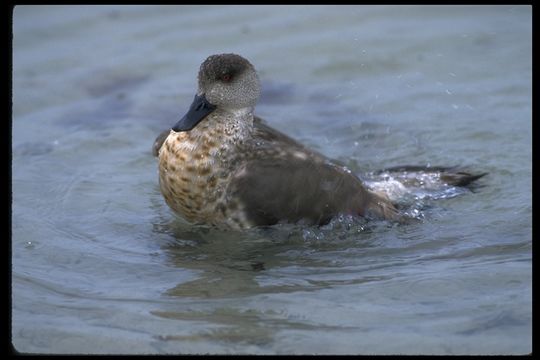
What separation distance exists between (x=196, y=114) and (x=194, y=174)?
1.16 ft

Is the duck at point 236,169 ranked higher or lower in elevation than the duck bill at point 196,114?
lower

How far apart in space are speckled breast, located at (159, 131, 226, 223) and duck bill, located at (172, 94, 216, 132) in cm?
9

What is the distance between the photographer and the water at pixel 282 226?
438 centimetres

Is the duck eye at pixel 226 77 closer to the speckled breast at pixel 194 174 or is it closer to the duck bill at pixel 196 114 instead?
the duck bill at pixel 196 114

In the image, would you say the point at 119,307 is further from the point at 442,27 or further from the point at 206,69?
the point at 442,27

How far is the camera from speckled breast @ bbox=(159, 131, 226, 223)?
17.4ft

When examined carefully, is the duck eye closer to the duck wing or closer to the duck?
the duck

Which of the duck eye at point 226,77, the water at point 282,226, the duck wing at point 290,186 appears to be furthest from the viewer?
the duck eye at point 226,77

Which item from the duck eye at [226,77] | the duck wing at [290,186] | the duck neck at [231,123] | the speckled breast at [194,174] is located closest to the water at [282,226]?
the duck wing at [290,186]

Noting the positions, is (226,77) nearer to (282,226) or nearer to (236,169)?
(236,169)

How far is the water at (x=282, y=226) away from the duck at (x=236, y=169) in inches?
6.2

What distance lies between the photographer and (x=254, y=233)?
17.7ft

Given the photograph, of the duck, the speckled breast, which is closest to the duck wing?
the duck
